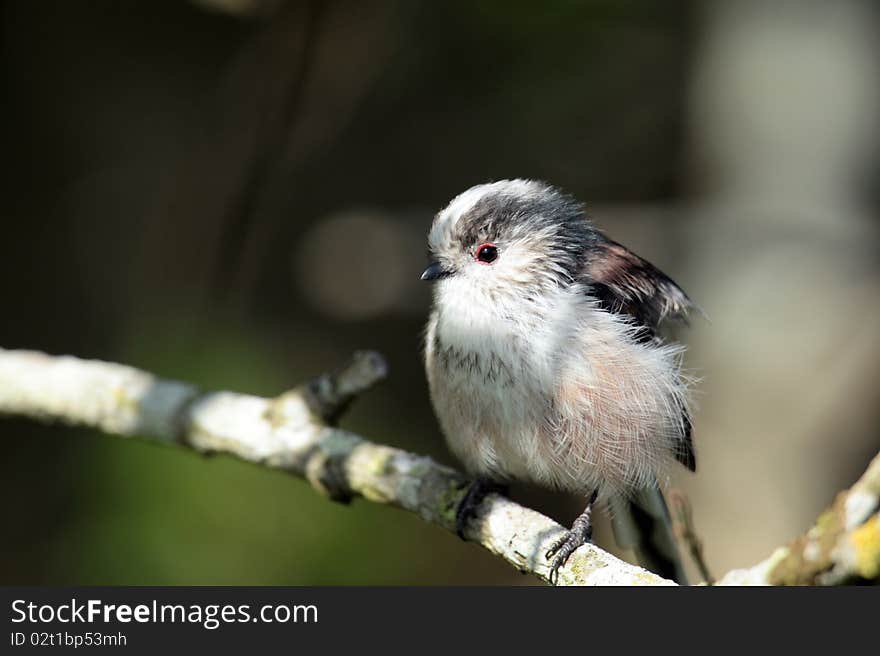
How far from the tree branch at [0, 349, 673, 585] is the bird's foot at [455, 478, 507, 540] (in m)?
0.02

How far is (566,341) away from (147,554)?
7.88ft

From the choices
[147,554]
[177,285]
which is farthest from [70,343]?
[147,554]

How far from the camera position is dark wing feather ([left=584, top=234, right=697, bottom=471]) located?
3293mm

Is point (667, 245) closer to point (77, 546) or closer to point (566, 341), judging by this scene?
point (566, 341)

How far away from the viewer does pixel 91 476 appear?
4.70 metres

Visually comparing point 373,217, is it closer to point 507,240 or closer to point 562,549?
point 507,240

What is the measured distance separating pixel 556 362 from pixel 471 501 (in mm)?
498

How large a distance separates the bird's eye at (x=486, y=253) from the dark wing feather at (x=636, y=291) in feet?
1.03

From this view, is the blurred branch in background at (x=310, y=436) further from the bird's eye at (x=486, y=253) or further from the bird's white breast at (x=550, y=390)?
the bird's eye at (x=486, y=253)

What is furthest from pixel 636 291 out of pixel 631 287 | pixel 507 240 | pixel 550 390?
pixel 550 390

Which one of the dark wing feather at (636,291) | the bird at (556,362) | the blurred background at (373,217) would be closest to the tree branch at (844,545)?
the bird at (556,362)

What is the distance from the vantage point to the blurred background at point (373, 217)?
4.86 m

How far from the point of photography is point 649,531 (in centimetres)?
353

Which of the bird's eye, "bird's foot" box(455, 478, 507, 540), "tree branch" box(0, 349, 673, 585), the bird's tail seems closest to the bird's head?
the bird's eye
